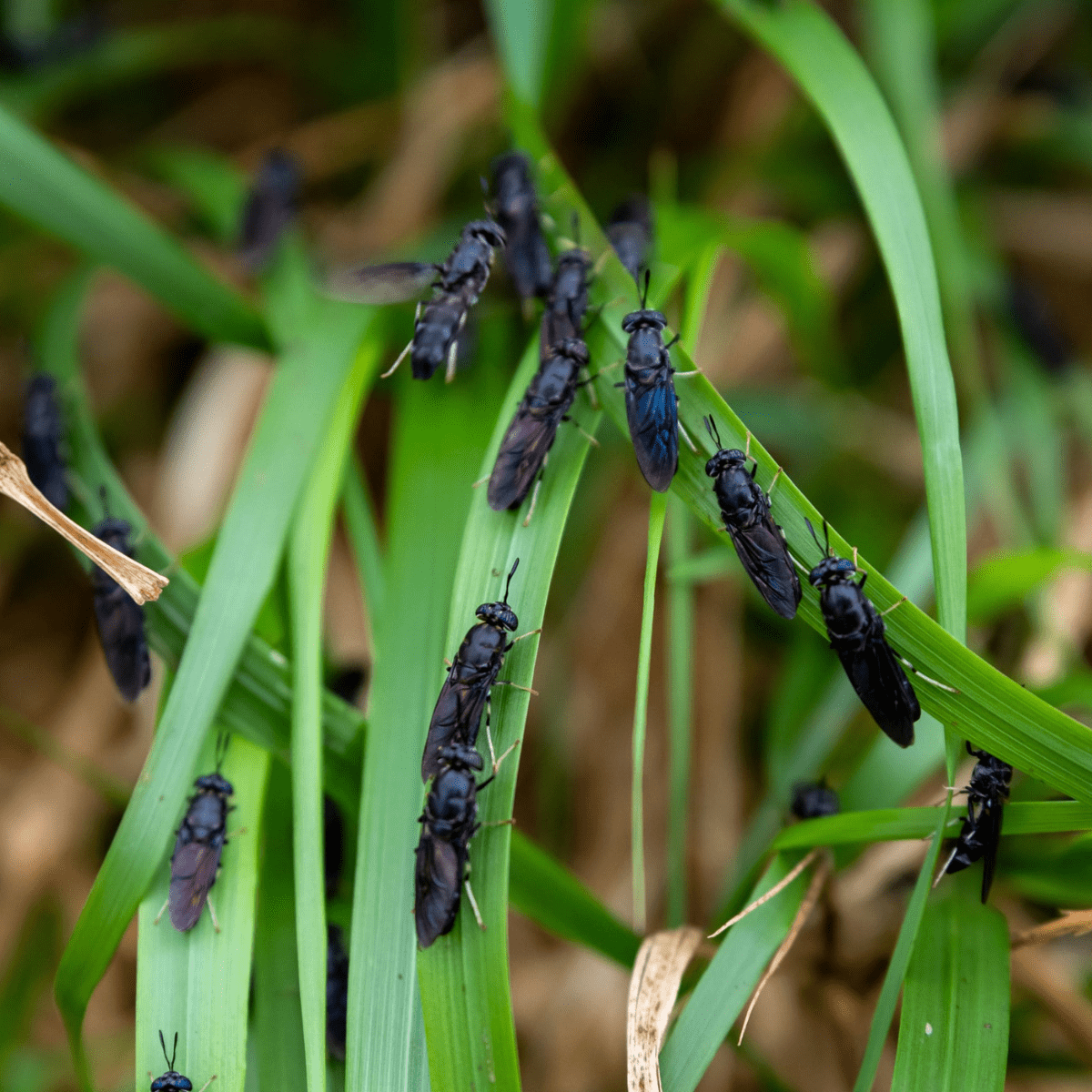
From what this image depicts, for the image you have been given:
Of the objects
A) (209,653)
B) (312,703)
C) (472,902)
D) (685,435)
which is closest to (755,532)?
(685,435)

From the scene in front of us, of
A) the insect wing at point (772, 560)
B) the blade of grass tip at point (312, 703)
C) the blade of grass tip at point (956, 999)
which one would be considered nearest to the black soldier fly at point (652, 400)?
the insect wing at point (772, 560)

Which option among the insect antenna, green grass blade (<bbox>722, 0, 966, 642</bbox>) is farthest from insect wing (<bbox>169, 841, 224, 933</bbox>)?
green grass blade (<bbox>722, 0, 966, 642</bbox>)

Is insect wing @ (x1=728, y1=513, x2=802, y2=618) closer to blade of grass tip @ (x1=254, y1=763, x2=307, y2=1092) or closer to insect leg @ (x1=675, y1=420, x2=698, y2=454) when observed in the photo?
insect leg @ (x1=675, y1=420, x2=698, y2=454)

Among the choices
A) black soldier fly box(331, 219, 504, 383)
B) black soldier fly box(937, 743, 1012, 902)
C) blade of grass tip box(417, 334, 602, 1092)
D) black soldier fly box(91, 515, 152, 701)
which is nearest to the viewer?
blade of grass tip box(417, 334, 602, 1092)

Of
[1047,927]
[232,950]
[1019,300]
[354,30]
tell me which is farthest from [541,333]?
[354,30]

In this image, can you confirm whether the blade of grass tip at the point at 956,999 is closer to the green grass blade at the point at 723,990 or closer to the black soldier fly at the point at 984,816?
the black soldier fly at the point at 984,816

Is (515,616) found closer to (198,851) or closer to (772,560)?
(772,560)
